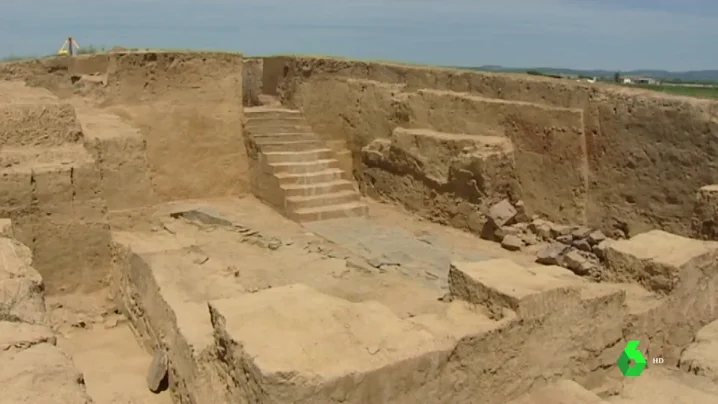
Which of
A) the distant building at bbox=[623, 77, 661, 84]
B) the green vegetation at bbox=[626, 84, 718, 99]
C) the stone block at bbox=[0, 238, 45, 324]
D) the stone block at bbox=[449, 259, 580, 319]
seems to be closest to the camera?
the stone block at bbox=[0, 238, 45, 324]

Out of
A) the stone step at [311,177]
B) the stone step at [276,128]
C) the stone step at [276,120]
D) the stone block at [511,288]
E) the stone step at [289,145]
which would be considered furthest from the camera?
the stone step at [276,120]

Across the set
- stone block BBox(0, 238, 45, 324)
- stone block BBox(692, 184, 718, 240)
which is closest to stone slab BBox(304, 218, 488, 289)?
stone block BBox(692, 184, 718, 240)

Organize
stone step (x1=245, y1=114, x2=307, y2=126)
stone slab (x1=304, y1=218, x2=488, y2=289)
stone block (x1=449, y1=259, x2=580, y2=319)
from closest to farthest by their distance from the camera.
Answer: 1. stone block (x1=449, y1=259, x2=580, y2=319)
2. stone slab (x1=304, y1=218, x2=488, y2=289)
3. stone step (x1=245, y1=114, x2=307, y2=126)

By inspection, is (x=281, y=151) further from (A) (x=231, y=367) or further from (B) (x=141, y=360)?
(A) (x=231, y=367)

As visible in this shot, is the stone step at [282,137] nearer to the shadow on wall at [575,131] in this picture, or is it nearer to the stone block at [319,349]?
the shadow on wall at [575,131]

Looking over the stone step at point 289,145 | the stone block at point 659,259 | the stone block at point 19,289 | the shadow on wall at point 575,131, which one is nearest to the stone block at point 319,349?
the stone block at point 19,289

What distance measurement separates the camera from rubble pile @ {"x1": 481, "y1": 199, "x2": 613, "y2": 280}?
255 inches

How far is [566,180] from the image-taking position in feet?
24.1

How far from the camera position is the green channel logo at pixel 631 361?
176 inches

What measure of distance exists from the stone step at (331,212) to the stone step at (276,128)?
1.51m

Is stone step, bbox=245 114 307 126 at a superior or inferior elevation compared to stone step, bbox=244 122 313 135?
superior

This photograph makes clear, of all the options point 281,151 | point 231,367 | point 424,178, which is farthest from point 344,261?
point 231,367

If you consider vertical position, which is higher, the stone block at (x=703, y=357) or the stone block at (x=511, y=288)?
the stone block at (x=511, y=288)

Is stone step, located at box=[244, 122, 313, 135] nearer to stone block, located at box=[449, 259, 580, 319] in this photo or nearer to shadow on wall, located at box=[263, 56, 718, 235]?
shadow on wall, located at box=[263, 56, 718, 235]
